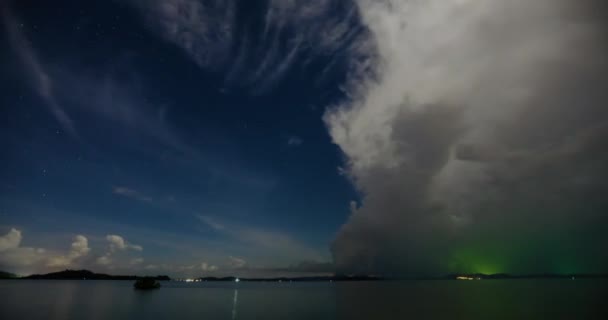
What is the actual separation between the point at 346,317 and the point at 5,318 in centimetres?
7005

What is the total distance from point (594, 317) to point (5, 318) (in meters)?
115

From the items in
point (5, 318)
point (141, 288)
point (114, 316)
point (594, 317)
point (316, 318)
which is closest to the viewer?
point (594, 317)

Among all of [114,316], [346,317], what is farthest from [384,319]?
[114,316]

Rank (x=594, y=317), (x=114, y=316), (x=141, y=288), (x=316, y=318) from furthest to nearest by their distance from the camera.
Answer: (x=141, y=288) → (x=114, y=316) → (x=316, y=318) → (x=594, y=317)

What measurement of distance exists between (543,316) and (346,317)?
40211 millimetres

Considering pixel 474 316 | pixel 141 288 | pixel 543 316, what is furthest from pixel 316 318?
pixel 141 288

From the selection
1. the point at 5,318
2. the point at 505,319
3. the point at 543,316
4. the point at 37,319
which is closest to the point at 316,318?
the point at 505,319

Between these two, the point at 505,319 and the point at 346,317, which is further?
the point at 346,317

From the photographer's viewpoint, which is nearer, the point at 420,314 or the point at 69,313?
the point at 420,314

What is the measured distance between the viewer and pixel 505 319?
194 feet

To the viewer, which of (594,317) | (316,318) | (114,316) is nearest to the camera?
(594,317)

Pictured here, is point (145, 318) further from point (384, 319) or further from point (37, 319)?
point (384, 319)

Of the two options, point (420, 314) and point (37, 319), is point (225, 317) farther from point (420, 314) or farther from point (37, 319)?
point (420, 314)

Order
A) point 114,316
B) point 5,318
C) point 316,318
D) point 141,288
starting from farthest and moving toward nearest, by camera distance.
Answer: point 141,288 → point 114,316 → point 316,318 → point 5,318
